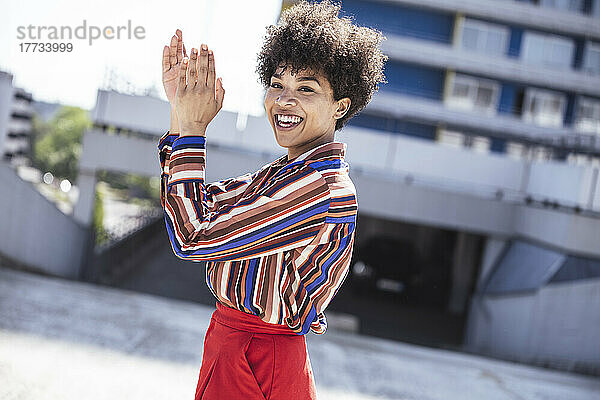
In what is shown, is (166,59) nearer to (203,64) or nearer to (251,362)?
(203,64)

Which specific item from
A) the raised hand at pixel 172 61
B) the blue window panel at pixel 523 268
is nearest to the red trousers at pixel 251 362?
the raised hand at pixel 172 61

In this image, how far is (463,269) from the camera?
37.7ft

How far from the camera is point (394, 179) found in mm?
7645

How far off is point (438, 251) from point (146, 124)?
21.7ft

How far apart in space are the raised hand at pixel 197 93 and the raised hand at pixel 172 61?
0.16 meters

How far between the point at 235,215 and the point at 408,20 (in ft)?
54.9

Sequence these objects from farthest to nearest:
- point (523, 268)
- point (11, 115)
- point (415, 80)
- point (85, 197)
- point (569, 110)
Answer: point (569, 110) → point (415, 80) → point (85, 197) → point (523, 268) → point (11, 115)

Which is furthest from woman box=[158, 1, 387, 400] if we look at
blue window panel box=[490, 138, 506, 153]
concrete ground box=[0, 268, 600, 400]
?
blue window panel box=[490, 138, 506, 153]

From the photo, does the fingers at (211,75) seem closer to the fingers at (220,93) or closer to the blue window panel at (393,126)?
the fingers at (220,93)

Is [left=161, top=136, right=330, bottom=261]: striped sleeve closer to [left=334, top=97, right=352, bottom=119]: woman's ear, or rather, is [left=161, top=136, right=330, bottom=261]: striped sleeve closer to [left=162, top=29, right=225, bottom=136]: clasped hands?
[left=162, top=29, right=225, bottom=136]: clasped hands

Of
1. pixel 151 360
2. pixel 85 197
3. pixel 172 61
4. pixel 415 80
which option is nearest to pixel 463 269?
pixel 85 197

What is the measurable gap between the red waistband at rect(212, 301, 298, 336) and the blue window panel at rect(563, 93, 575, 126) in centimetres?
1856

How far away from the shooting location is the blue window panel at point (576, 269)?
584cm

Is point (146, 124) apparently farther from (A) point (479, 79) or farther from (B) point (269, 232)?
(A) point (479, 79)
